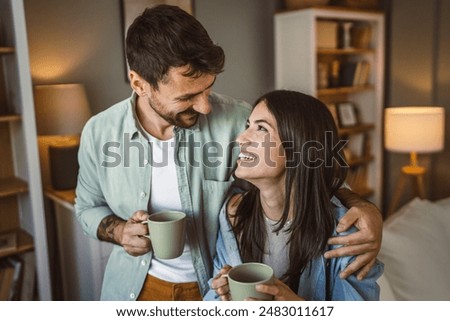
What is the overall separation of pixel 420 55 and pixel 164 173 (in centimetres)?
53

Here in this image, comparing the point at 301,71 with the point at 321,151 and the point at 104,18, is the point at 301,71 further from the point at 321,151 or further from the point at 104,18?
the point at 104,18

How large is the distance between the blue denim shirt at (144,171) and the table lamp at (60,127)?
0.02m

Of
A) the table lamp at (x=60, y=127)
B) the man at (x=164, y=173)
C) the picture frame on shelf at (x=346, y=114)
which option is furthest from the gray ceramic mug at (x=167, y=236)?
the picture frame on shelf at (x=346, y=114)

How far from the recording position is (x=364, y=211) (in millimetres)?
674

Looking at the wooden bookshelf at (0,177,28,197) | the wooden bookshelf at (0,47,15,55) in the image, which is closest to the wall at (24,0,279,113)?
the wooden bookshelf at (0,47,15,55)

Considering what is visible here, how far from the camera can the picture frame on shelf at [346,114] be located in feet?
2.52

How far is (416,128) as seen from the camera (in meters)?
0.81

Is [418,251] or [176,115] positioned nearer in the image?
[176,115]

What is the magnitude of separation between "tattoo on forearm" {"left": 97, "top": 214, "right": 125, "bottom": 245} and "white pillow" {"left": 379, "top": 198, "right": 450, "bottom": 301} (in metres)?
0.48

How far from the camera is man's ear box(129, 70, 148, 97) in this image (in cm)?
69

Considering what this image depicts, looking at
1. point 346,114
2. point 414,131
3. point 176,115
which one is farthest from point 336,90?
point 176,115

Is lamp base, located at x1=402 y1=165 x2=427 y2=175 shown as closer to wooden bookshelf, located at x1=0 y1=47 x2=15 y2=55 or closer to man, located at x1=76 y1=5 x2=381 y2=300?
man, located at x1=76 y1=5 x2=381 y2=300

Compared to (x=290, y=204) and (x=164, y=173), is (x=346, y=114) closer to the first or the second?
A: (x=290, y=204)
